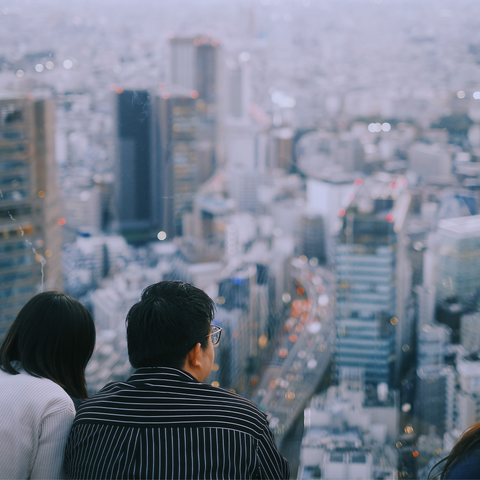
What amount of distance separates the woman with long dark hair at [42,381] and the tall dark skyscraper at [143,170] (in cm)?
330

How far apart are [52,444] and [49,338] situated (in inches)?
5.4

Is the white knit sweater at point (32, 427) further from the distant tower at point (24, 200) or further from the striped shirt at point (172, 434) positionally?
the distant tower at point (24, 200)

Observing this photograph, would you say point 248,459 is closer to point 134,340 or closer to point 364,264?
point 134,340

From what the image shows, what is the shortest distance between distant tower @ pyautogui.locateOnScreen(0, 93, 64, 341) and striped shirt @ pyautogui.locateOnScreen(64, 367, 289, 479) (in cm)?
155

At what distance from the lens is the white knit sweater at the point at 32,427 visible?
2.13 ft

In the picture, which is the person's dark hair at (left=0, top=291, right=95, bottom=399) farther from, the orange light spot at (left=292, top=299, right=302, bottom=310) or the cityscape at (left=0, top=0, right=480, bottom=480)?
the orange light spot at (left=292, top=299, right=302, bottom=310)

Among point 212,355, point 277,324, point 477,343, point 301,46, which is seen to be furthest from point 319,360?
point 301,46

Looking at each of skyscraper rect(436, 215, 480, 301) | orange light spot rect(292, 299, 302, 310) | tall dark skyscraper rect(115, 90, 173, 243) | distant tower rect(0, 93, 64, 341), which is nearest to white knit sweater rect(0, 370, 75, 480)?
distant tower rect(0, 93, 64, 341)

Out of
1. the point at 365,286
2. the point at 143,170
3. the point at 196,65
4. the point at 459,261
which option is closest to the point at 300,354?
the point at 365,286

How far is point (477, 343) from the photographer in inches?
123

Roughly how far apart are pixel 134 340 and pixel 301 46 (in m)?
7.32

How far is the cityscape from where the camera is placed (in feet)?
9.39

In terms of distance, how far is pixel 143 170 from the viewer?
515 cm

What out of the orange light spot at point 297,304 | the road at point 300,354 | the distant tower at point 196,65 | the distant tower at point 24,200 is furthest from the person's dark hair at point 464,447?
the distant tower at point 196,65
